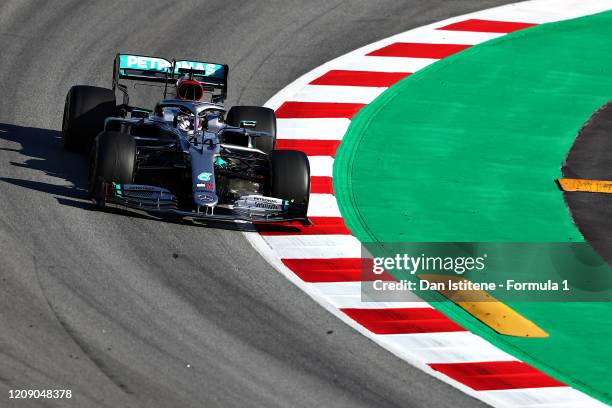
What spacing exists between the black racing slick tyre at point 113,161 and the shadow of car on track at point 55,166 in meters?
0.63

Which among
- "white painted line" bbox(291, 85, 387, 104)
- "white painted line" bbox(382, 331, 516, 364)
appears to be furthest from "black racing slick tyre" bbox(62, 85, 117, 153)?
"white painted line" bbox(382, 331, 516, 364)

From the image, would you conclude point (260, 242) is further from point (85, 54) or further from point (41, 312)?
point (85, 54)

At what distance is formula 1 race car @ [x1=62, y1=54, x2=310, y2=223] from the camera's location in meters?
17.3

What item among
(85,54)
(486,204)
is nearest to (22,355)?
(486,204)

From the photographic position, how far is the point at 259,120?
19.6 metres

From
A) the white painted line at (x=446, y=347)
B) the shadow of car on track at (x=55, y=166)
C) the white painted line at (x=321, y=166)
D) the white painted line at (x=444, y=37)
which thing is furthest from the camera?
the white painted line at (x=444, y=37)

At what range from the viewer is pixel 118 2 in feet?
84.8

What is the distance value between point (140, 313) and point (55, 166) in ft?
15.1

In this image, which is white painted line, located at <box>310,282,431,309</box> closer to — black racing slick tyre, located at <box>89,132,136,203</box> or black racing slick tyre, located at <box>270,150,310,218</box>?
black racing slick tyre, located at <box>270,150,310,218</box>

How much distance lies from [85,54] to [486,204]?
8.15 m

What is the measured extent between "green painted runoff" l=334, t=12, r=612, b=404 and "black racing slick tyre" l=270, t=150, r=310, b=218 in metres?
0.98

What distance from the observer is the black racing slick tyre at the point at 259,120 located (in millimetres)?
19484

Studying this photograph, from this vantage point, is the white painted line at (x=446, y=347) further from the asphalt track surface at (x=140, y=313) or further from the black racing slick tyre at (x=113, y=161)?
the black racing slick tyre at (x=113, y=161)
